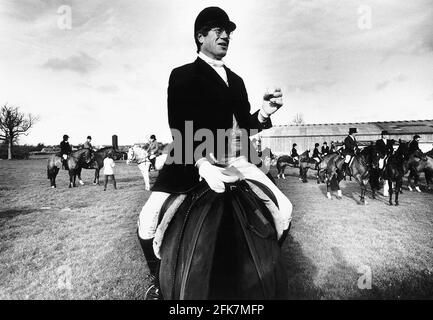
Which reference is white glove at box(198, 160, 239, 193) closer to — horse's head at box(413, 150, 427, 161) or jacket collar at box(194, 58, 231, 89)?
jacket collar at box(194, 58, 231, 89)

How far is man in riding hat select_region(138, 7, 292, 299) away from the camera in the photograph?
1.93m

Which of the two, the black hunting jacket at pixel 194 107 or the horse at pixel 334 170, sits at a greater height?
the black hunting jacket at pixel 194 107

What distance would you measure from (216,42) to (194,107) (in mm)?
582

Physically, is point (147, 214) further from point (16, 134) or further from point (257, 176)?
point (16, 134)

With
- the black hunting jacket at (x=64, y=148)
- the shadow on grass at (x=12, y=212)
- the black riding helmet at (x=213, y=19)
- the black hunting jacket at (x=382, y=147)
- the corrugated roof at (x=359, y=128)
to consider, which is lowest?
the shadow on grass at (x=12, y=212)

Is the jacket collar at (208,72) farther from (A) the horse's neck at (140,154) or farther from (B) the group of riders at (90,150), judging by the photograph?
(A) the horse's neck at (140,154)

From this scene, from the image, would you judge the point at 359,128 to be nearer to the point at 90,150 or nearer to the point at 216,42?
the point at 90,150

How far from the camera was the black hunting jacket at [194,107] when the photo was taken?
1930 millimetres

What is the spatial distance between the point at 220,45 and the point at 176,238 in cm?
149

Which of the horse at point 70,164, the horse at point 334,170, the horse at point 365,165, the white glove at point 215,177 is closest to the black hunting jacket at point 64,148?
the horse at point 70,164

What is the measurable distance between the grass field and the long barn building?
33.7 meters

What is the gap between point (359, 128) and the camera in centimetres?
4503
